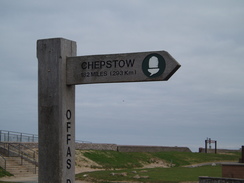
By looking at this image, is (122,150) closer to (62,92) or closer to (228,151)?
(228,151)

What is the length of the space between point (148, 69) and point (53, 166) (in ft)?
6.43

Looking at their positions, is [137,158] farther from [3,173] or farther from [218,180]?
[218,180]

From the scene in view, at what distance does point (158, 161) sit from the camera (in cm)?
4144

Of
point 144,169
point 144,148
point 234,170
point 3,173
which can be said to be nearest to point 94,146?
point 144,148

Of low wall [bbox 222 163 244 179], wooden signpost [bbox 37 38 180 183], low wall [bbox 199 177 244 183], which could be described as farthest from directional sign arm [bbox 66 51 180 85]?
low wall [bbox 222 163 244 179]

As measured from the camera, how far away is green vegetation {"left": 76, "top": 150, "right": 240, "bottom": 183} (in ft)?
78.3

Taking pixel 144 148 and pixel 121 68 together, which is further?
pixel 144 148

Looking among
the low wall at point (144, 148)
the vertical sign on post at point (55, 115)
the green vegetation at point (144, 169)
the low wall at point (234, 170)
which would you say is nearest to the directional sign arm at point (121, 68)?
the vertical sign on post at point (55, 115)

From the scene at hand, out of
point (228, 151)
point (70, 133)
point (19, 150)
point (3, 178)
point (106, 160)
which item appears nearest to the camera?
point (70, 133)

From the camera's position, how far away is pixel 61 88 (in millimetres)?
6148

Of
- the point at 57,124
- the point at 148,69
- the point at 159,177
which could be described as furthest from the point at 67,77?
the point at 159,177

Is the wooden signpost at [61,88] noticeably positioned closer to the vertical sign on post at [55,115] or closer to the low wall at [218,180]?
the vertical sign on post at [55,115]

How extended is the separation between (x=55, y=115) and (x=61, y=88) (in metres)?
0.40

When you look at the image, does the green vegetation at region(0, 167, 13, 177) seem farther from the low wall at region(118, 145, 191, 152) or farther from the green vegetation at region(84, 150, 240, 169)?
the low wall at region(118, 145, 191, 152)
